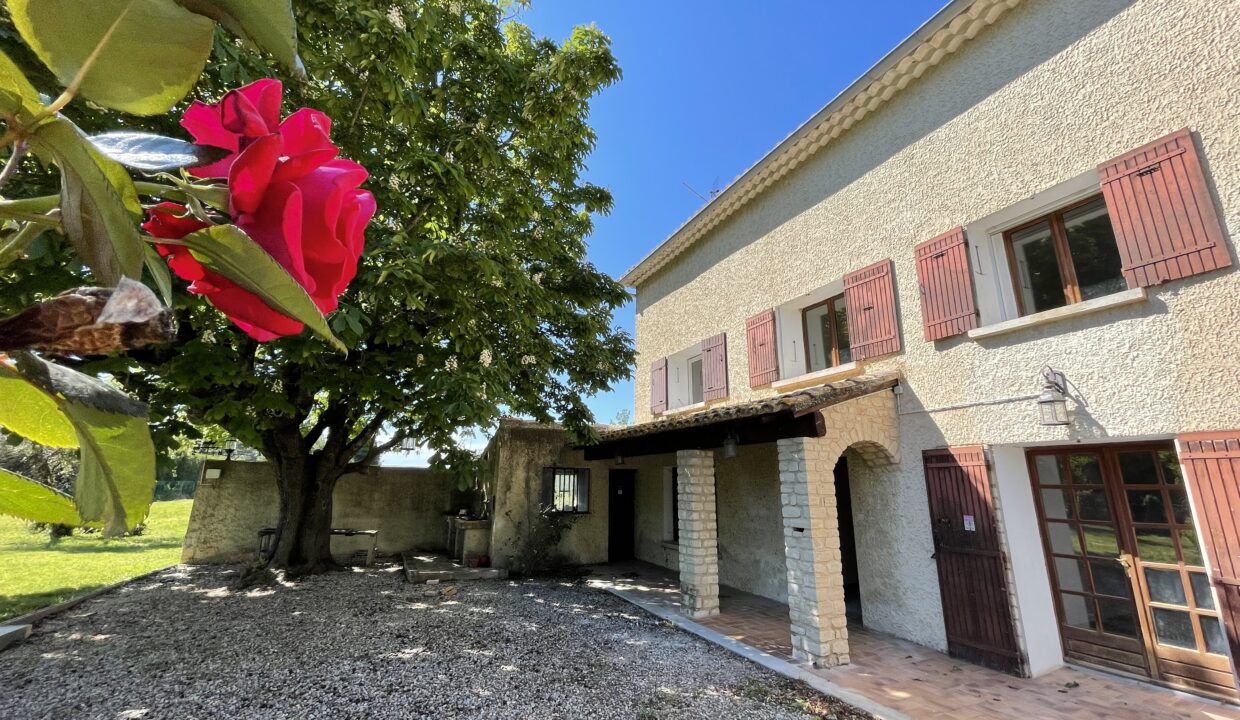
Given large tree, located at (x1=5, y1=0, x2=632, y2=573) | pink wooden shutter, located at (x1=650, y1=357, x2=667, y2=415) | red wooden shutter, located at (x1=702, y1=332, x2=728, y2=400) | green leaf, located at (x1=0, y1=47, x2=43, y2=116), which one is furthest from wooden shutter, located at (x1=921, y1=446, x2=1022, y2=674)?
green leaf, located at (x1=0, y1=47, x2=43, y2=116)

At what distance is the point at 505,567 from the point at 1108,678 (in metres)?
9.95

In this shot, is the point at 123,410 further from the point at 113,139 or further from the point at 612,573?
the point at 612,573

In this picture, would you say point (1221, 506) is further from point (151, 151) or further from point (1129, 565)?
point (151, 151)

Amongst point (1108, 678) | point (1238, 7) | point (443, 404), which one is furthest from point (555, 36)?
point (1108, 678)

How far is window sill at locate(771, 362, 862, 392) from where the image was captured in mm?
Answer: 8211

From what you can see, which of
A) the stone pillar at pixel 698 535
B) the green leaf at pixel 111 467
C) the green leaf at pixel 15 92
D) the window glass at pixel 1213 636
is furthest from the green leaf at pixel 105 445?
the stone pillar at pixel 698 535

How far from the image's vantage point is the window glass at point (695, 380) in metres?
12.8

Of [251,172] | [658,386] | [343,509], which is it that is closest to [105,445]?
[251,172]

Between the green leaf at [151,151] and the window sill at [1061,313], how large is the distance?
7.46 meters

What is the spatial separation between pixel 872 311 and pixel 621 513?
29.1 feet

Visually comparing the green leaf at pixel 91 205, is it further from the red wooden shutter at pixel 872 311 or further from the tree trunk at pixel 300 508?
the tree trunk at pixel 300 508

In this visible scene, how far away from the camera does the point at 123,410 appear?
0.45 metres

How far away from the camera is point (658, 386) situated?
13.3m

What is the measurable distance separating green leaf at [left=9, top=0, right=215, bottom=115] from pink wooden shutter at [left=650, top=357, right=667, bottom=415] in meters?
12.6
